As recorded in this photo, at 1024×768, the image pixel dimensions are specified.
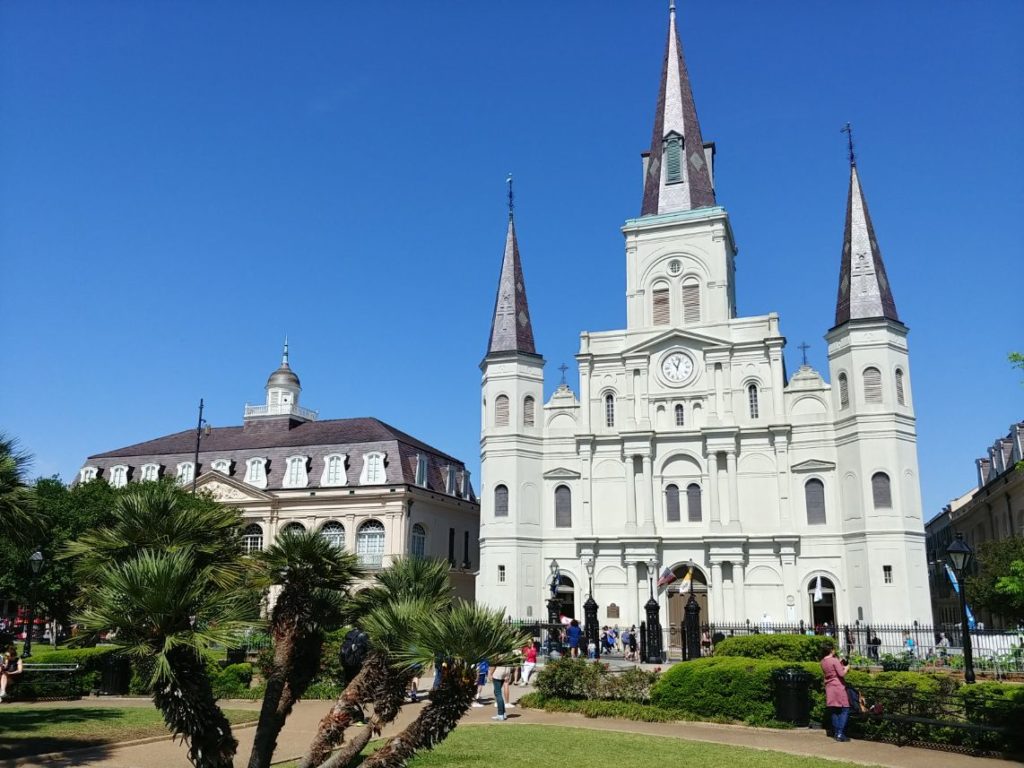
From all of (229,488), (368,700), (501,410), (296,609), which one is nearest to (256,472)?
(229,488)

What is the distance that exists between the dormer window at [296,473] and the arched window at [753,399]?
88.9 feet

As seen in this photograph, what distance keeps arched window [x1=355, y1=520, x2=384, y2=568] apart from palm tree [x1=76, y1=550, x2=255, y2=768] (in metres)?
44.2

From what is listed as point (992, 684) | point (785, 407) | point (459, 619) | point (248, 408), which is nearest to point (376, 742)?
point (459, 619)

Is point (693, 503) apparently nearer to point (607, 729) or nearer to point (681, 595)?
point (681, 595)

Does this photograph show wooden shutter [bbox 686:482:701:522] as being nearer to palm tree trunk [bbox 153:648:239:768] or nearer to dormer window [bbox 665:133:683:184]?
dormer window [bbox 665:133:683:184]

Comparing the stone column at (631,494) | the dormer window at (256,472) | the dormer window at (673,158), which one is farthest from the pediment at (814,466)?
the dormer window at (256,472)

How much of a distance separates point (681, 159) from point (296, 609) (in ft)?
160

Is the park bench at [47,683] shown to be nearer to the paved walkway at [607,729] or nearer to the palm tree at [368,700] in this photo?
the paved walkway at [607,729]

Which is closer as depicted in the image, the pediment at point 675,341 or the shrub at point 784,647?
the shrub at point 784,647

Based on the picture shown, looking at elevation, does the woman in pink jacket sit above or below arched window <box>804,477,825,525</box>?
below

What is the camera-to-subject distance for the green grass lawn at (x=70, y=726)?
1500 centimetres

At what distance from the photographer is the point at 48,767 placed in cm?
1327

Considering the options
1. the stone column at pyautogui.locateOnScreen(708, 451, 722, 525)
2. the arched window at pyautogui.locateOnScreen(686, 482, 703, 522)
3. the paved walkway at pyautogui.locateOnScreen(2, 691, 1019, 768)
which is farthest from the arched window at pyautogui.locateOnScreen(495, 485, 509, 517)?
the paved walkway at pyautogui.locateOnScreen(2, 691, 1019, 768)

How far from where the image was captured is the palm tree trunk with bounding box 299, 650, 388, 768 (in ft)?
32.9
